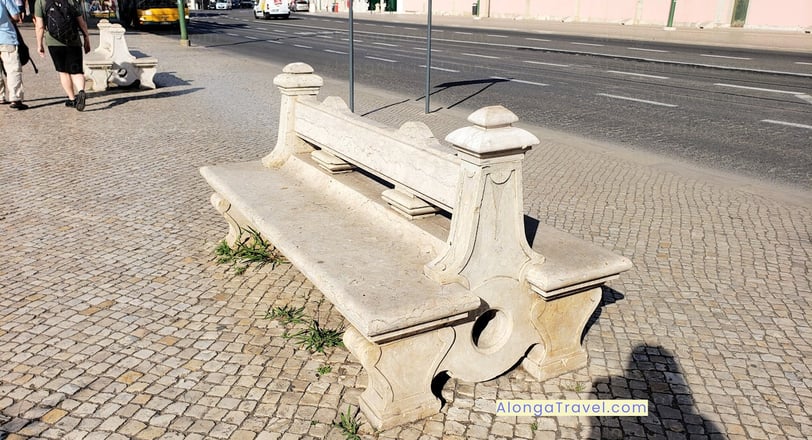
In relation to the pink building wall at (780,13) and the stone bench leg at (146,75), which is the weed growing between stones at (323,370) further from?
the pink building wall at (780,13)

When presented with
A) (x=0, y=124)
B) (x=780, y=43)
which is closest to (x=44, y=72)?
(x=0, y=124)

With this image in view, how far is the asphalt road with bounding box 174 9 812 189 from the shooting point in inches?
343

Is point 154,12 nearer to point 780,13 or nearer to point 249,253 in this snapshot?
point 780,13

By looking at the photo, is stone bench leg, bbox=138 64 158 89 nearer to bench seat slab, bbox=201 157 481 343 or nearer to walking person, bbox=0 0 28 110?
walking person, bbox=0 0 28 110

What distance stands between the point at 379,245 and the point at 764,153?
683cm

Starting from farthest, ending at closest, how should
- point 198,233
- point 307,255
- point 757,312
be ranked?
point 198,233, point 757,312, point 307,255

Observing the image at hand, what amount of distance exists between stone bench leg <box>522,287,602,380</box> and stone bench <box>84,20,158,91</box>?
1095cm

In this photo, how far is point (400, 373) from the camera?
9.34 ft

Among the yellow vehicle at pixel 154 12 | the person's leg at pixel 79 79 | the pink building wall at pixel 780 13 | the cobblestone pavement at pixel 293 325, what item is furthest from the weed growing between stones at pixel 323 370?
the yellow vehicle at pixel 154 12

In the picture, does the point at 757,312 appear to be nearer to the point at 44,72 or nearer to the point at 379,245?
the point at 379,245

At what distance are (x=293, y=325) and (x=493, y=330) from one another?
1.24m

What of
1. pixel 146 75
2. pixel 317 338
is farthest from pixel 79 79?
pixel 317 338

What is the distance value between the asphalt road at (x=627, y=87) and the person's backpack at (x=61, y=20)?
5904mm

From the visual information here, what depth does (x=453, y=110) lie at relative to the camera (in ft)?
36.3
